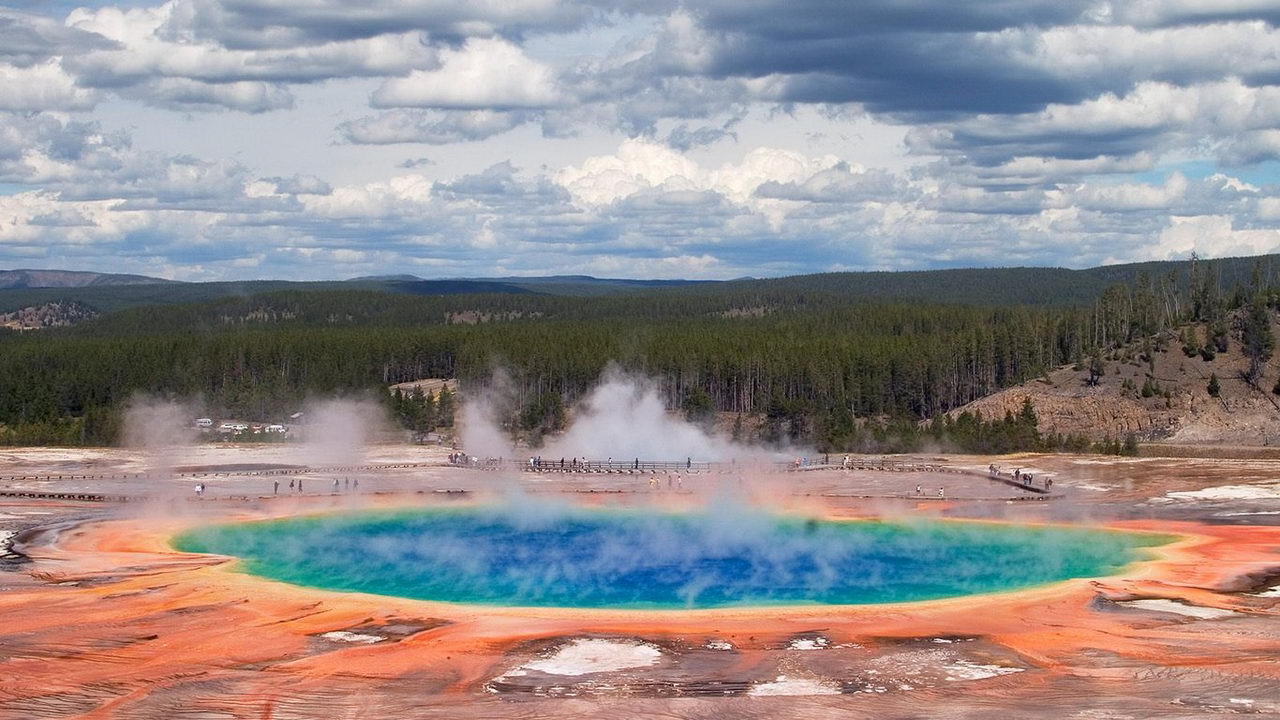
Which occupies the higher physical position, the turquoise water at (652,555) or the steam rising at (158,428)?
the steam rising at (158,428)

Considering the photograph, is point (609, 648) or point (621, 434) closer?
point (609, 648)

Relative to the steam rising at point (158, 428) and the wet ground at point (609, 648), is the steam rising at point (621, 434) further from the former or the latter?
the wet ground at point (609, 648)

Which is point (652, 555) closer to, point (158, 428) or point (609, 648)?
point (609, 648)

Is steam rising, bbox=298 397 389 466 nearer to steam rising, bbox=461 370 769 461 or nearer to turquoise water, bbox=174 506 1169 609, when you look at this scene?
steam rising, bbox=461 370 769 461

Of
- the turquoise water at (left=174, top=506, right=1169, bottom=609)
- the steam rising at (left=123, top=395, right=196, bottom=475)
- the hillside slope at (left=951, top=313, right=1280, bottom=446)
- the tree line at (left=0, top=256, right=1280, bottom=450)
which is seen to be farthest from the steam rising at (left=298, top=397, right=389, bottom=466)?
the hillside slope at (left=951, top=313, right=1280, bottom=446)

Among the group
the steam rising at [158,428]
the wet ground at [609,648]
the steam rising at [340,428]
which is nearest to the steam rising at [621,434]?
the steam rising at [340,428]

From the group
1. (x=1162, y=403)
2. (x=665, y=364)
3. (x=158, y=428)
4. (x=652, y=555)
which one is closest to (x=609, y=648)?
(x=652, y=555)
